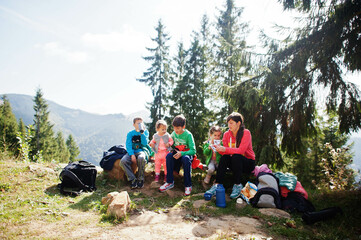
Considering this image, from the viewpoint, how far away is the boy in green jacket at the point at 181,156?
424 centimetres

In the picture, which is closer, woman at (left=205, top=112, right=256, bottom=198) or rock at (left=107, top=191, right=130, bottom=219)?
rock at (left=107, top=191, right=130, bottom=219)

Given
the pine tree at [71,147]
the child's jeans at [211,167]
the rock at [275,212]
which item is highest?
→ the child's jeans at [211,167]

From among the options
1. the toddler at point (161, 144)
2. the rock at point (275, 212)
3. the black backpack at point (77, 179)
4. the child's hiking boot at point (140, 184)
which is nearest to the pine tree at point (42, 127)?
the black backpack at point (77, 179)

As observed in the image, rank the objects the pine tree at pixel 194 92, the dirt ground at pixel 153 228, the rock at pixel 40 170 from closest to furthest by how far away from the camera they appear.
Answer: the dirt ground at pixel 153 228 → the rock at pixel 40 170 → the pine tree at pixel 194 92

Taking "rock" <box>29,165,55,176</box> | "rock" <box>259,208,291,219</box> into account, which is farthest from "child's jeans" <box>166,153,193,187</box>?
"rock" <box>29,165,55,176</box>

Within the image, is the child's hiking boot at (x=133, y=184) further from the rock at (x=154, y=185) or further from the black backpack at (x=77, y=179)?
the black backpack at (x=77, y=179)

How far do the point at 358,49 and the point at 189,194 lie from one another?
14.0 feet

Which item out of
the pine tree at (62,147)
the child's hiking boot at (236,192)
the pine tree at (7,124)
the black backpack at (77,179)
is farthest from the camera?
the pine tree at (62,147)

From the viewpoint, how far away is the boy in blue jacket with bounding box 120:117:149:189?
15.1 ft

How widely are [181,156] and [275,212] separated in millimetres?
2065

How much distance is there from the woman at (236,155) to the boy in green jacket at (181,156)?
24.3 inches

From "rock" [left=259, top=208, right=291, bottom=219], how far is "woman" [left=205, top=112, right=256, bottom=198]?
1.98 feet

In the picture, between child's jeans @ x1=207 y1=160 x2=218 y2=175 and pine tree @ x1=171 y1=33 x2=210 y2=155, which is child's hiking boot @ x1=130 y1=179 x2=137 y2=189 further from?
pine tree @ x1=171 y1=33 x2=210 y2=155

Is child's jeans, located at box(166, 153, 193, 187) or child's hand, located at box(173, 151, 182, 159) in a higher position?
child's hand, located at box(173, 151, 182, 159)
